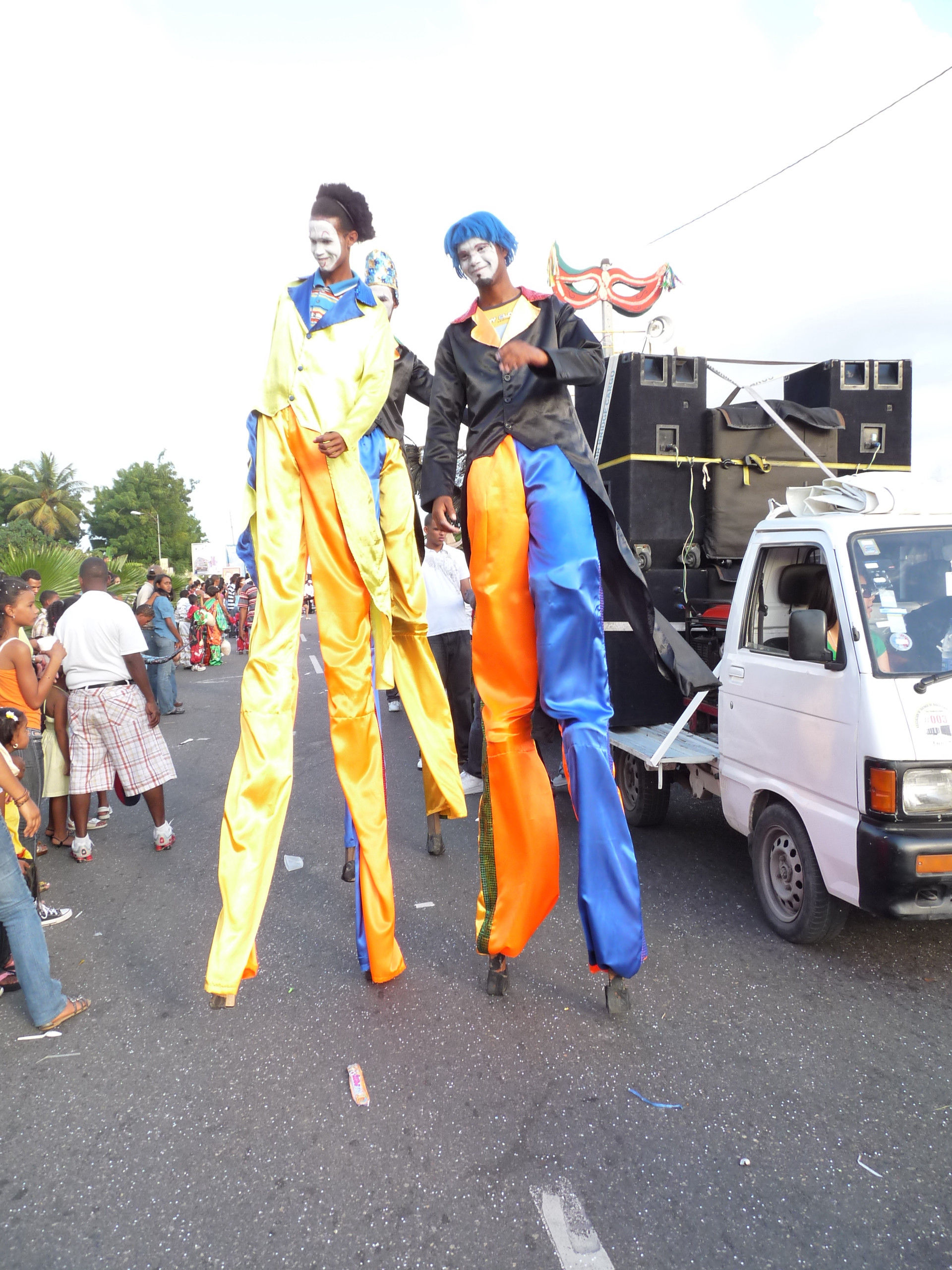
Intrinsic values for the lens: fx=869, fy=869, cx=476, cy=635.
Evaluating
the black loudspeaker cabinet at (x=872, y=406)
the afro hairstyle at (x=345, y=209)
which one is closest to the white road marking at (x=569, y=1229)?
the afro hairstyle at (x=345, y=209)

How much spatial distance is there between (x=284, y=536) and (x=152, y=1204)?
6.61 ft

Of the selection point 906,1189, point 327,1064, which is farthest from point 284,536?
point 906,1189

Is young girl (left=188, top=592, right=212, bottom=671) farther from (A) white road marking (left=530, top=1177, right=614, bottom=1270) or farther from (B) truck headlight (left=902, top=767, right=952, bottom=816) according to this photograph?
(A) white road marking (left=530, top=1177, right=614, bottom=1270)

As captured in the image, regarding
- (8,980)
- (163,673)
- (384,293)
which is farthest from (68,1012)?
(163,673)

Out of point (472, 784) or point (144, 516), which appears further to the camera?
point (144, 516)

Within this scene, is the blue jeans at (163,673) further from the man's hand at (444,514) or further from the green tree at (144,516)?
the green tree at (144,516)

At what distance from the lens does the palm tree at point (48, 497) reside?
218 ft

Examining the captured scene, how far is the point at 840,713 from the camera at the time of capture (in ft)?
11.0

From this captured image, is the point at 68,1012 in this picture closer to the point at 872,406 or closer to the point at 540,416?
the point at 540,416

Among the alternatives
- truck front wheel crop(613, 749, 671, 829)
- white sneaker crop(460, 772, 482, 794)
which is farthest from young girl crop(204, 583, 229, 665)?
truck front wheel crop(613, 749, 671, 829)

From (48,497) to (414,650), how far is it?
74.1 meters

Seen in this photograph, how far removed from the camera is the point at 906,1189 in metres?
2.20

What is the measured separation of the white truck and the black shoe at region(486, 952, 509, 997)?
127cm

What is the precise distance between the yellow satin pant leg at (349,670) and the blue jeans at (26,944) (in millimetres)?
1206
